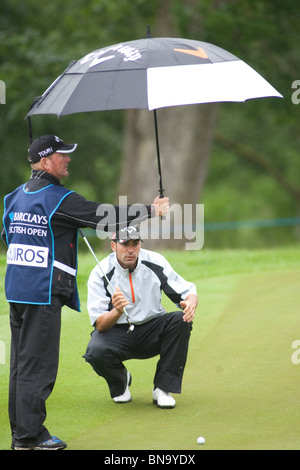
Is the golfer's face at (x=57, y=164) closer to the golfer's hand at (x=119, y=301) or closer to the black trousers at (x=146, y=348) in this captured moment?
the golfer's hand at (x=119, y=301)

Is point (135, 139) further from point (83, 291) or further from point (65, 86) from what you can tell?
point (65, 86)

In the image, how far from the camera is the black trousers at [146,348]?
5859 mm

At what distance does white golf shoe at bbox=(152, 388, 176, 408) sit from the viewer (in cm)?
579

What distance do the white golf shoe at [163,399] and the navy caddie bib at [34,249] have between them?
4.69 feet

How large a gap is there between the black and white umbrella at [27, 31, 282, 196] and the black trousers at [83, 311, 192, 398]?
1.10 metres

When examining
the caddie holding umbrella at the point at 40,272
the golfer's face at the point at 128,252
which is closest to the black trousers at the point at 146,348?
the golfer's face at the point at 128,252

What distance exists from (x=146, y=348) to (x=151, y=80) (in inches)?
79.5

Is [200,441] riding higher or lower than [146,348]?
lower

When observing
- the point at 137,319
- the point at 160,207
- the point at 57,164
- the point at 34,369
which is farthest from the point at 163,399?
the point at 57,164

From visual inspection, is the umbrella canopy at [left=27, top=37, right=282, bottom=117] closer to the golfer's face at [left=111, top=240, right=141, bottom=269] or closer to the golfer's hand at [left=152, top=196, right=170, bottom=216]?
the golfer's hand at [left=152, top=196, right=170, bottom=216]

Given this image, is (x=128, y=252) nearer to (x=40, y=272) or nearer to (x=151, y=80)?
(x=40, y=272)

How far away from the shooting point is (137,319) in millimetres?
5953

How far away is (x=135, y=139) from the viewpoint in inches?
780

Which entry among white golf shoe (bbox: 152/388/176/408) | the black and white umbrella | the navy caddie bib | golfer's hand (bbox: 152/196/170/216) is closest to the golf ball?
white golf shoe (bbox: 152/388/176/408)
